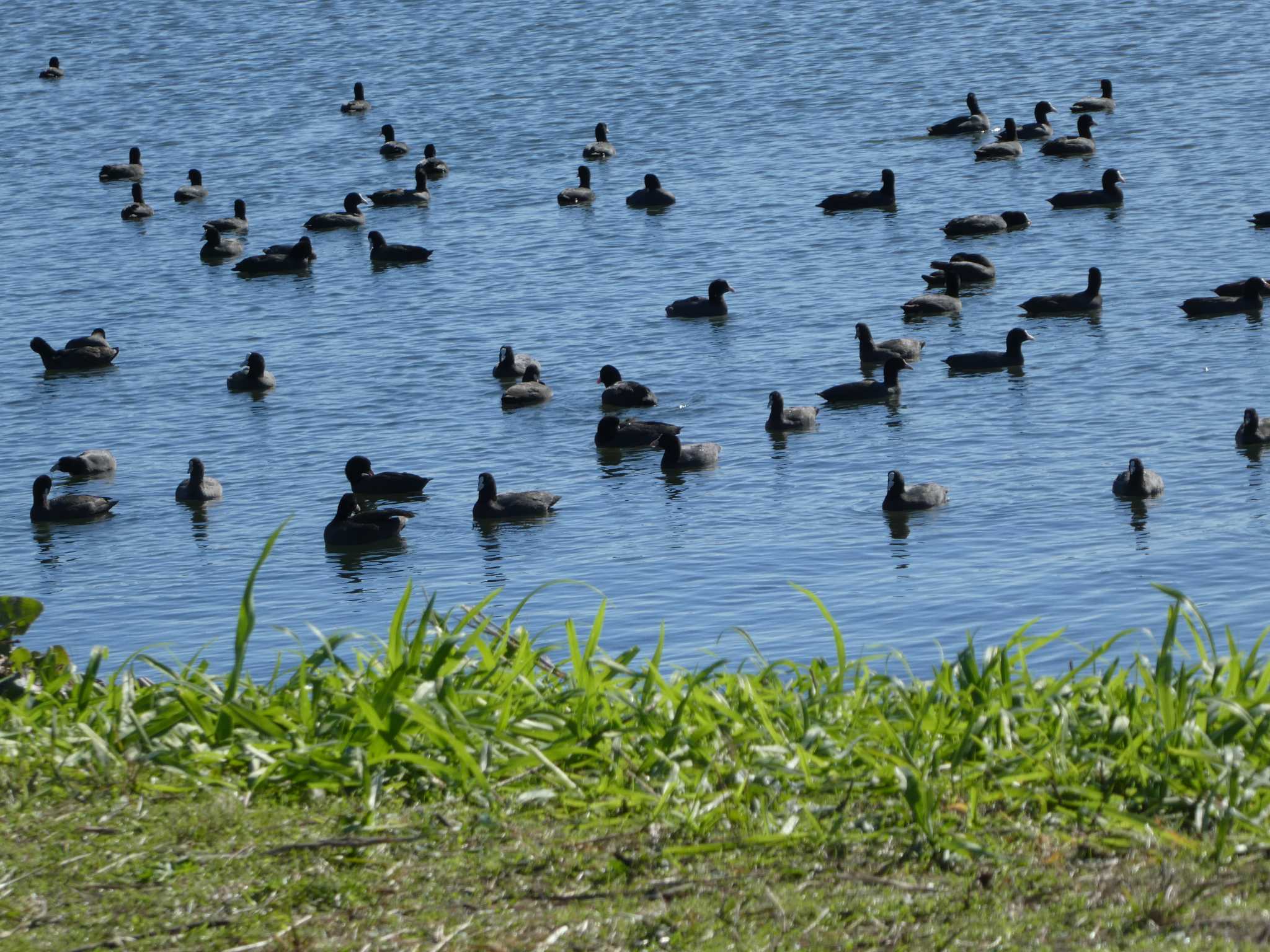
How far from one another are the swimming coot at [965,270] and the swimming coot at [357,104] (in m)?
27.1

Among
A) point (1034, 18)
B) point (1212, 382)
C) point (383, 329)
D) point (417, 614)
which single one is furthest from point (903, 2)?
point (417, 614)

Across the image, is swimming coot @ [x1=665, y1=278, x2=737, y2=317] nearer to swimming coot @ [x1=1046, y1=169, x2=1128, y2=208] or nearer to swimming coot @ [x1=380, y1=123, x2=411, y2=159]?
swimming coot @ [x1=1046, y1=169, x2=1128, y2=208]

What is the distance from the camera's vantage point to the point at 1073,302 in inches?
1190

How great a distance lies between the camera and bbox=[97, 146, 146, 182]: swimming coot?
166 ft

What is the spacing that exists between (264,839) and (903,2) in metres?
61.3

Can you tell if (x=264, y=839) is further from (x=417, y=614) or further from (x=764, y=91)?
(x=764, y=91)

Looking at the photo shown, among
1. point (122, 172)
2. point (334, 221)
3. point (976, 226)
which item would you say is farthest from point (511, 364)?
point (122, 172)

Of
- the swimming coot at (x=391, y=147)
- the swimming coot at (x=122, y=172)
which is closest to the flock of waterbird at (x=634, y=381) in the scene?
the swimming coot at (x=391, y=147)

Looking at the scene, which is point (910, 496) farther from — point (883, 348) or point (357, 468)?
point (883, 348)

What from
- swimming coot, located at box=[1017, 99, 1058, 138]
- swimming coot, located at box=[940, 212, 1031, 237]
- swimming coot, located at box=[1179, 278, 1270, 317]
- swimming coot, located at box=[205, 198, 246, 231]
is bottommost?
swimming coot, located at box=[1179, 278, 1270, 317]

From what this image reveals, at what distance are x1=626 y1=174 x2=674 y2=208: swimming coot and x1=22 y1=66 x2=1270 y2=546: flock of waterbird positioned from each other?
3 centimetres

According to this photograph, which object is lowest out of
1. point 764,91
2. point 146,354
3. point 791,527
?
point 791,527

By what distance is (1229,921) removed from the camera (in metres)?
5.91

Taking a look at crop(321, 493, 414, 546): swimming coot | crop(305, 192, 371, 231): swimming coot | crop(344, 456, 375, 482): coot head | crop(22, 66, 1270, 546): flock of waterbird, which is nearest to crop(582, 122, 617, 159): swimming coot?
crop(22, 66, 1270, 546): flock of waterbird
